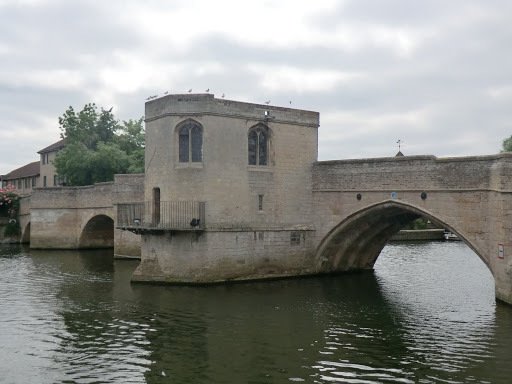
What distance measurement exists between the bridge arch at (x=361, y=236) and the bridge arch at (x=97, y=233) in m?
20.0

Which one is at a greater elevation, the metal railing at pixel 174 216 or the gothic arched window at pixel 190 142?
the gothic arched window at pixel 190 142

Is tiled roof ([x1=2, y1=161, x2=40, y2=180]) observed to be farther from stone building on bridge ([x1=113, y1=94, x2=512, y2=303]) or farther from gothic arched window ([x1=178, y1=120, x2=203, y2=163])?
gothic arched window ([x1=178, y1=120, x2=203, y2=163])

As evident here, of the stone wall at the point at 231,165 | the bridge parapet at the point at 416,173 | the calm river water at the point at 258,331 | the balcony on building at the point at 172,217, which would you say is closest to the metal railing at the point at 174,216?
the balcony on building at the point at 172,217

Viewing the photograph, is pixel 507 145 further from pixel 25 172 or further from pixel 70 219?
pixel 25 172

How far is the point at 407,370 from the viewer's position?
13.1 meters

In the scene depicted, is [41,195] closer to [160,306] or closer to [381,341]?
[160,306]

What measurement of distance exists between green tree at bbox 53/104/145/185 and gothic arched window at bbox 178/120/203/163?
71.8ft

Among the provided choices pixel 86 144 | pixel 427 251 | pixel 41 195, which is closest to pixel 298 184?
pixel 427 251

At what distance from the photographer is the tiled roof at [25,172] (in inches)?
2825

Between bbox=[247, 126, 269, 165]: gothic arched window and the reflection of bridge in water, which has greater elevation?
bbox=[247, 126, 269, 165]: gothic arched window

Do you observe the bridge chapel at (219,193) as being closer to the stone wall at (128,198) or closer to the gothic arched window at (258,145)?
the gothic arched window at (258,145)

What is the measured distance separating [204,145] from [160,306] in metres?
7.89

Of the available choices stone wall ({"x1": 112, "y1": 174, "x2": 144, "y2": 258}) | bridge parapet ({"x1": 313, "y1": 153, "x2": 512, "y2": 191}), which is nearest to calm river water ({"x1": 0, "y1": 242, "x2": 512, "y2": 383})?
bridge parapet ({"x1": 313, "y1": 153, "x2": 512, "y2": 191})

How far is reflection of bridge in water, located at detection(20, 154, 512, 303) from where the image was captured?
19875 mm
